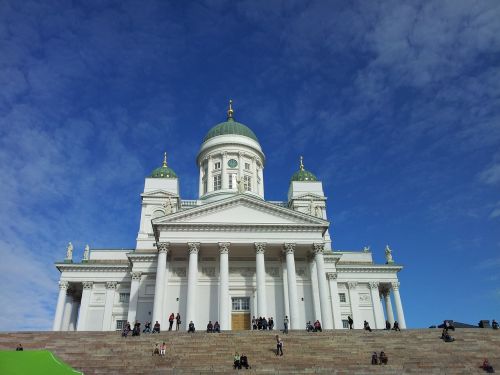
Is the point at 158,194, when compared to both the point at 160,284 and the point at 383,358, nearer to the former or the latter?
the point at 160,284

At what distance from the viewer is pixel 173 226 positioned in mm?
33938

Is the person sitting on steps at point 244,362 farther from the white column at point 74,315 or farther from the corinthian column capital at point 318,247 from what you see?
the white column at point 74,315

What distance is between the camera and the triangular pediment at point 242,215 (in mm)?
34250

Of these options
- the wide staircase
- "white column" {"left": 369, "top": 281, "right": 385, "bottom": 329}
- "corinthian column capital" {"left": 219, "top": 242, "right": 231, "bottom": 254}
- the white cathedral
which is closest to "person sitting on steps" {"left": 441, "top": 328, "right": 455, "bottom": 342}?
the wide staircase

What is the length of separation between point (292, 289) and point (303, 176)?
21484mm

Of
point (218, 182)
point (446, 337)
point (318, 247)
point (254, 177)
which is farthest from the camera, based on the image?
point (254, 177)

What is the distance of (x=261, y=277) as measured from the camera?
1289 inches

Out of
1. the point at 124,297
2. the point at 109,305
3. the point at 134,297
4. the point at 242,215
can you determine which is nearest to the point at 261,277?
the point at 242,215

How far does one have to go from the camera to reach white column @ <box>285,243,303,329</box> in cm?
3155

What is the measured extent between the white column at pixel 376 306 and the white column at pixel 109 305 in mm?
24893

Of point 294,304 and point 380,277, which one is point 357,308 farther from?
point 294,304

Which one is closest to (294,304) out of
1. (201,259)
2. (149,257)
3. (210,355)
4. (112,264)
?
(201,259)

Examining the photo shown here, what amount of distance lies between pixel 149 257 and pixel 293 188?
18.4 meters

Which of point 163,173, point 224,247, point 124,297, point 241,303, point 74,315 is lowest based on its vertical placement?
point 241,303
